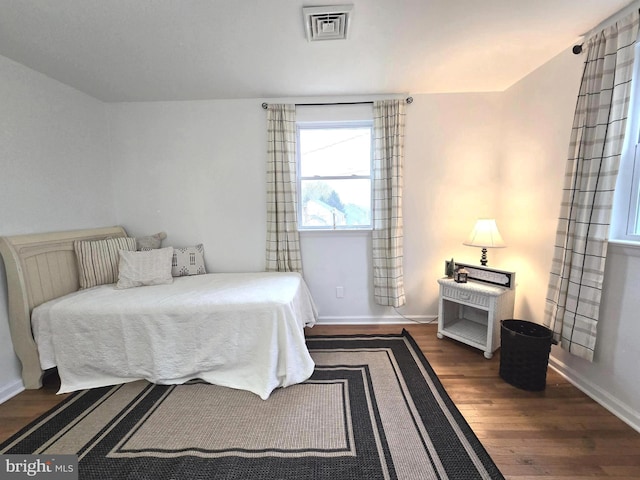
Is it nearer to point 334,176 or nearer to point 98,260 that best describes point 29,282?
point 98,260

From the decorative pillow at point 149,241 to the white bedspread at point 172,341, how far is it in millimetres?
788

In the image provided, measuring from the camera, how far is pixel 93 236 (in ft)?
7.68

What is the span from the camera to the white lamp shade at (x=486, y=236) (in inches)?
88.0

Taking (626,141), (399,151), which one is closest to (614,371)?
(626,141)

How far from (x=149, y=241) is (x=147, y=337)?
3.80 ft

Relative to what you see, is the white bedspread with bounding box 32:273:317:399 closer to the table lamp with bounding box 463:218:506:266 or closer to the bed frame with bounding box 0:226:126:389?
the bed frame with bounding box 0:226:126:389

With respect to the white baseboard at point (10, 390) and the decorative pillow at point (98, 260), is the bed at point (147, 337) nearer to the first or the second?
the white baseboard at point (10, 390)

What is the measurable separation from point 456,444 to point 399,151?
2.30m

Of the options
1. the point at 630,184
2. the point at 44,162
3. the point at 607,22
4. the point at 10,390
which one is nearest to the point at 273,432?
the point at 10,390

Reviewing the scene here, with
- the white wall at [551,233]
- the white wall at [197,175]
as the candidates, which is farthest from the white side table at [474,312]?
the white wall at [197,175]

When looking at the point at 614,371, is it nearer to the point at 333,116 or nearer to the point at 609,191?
the point at 609,191

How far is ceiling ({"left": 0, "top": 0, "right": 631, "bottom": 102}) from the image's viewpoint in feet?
4.68

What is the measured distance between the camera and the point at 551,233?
199 centimetres

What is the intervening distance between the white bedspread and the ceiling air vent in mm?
1808
